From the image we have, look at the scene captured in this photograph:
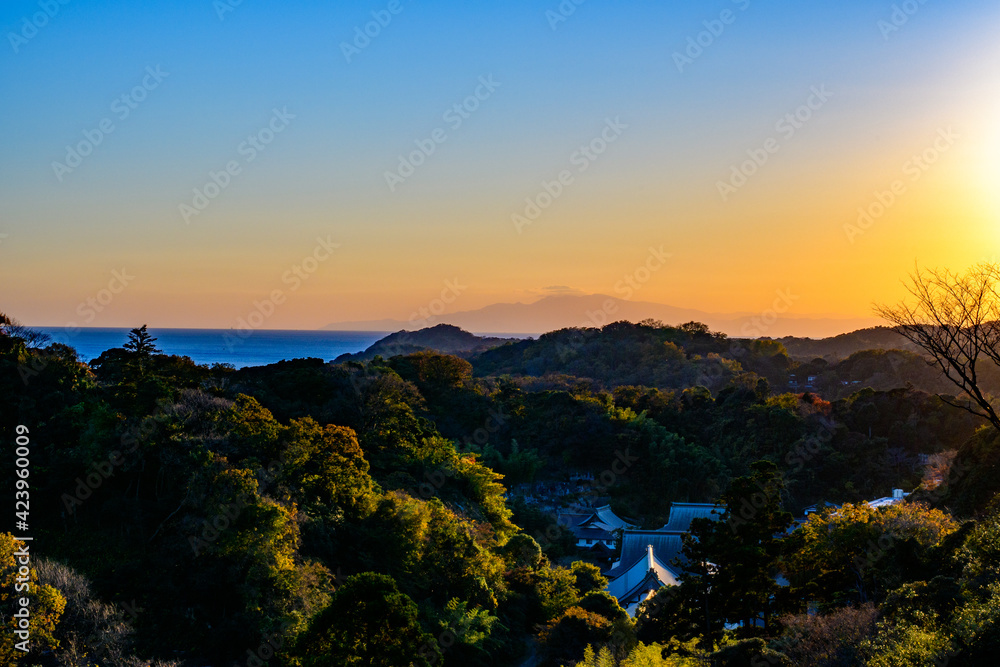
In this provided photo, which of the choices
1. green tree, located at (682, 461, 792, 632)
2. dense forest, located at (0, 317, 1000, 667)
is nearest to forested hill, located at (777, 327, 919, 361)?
dense forest, located at (0, 317, 1000, 667)

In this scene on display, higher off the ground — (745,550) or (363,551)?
A: (363,551)

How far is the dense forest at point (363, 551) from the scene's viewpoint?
41.3 ft

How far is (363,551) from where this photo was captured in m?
20.3

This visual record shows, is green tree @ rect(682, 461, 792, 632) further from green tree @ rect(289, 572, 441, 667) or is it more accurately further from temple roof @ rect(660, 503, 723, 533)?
temple roof @ rect(660, 503, 723, 533)

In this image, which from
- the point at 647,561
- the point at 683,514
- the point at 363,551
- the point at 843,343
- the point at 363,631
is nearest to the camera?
the point at 363,631

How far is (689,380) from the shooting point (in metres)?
76.4

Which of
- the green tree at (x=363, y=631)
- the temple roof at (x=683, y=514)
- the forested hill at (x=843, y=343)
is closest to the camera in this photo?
the green tree at (x=363, y=631)

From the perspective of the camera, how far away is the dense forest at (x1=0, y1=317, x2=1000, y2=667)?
12.6 meters

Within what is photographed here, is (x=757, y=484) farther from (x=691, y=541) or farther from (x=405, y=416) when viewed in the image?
(x=405, y=416)

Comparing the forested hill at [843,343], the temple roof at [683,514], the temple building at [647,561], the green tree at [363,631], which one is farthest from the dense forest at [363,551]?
the forested hill at [843,343]

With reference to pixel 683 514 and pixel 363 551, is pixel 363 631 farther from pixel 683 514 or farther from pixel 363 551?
pixel 683 514

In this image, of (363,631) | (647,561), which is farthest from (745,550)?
(647,561)

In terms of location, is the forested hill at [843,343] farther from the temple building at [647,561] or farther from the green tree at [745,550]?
the green tree at [745,550]

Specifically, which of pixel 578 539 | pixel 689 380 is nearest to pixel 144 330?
pixel 578 539
